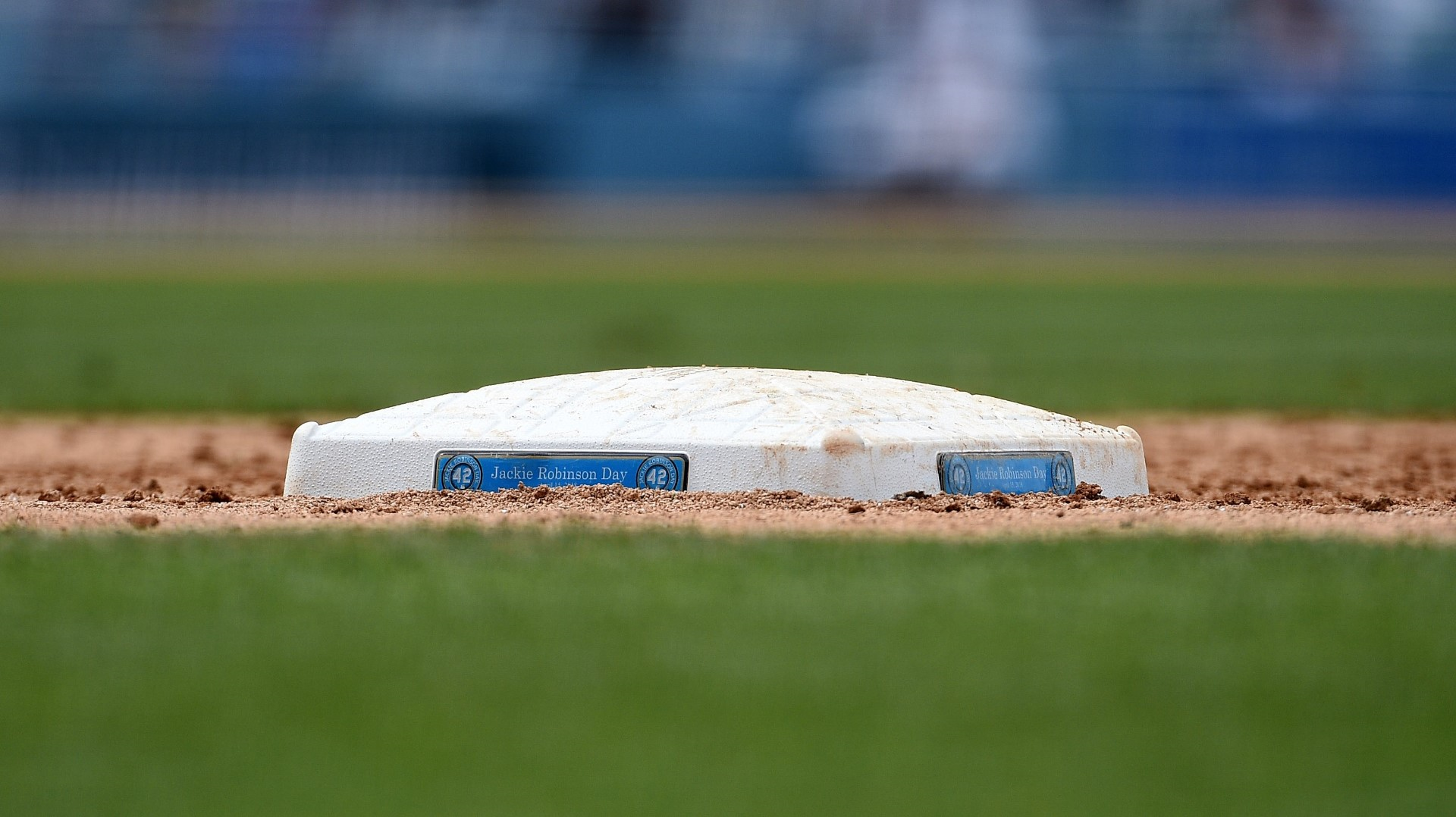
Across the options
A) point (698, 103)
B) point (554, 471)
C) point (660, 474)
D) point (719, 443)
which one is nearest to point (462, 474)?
point (554, 471)

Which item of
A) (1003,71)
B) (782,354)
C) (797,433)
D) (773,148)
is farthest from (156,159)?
(797,433)

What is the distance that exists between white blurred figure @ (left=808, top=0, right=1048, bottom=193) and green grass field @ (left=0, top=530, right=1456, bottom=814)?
77.0 ft

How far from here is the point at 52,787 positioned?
1.87 metres

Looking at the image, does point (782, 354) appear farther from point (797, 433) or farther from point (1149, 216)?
point (1149, 216)

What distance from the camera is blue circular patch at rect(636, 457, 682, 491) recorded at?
12.5ft

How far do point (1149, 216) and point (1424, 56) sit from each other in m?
6.43

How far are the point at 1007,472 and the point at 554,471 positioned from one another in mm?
1105

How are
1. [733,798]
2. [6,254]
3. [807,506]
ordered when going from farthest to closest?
1. [6,254]
2. [807,506]
3. [733,798]

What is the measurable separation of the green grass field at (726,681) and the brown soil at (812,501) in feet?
1.28

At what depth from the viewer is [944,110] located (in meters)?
26.5

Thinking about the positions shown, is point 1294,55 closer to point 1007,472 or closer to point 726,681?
point 1007,472

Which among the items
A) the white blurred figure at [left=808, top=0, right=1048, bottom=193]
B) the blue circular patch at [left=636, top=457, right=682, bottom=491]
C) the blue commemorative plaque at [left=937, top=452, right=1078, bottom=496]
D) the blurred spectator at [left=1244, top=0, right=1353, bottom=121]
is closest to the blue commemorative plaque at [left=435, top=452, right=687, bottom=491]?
the blue circular patch at [left=636, top=457, right=682, bottom=491]

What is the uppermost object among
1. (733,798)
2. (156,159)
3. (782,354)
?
(156,159)

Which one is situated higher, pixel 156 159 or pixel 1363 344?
pixel 156 159
